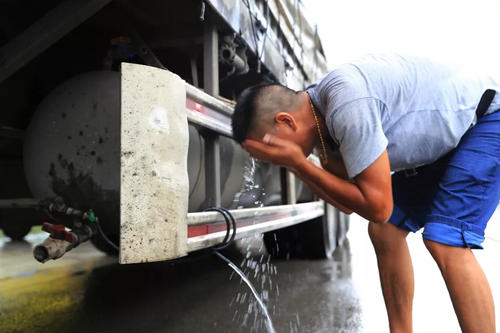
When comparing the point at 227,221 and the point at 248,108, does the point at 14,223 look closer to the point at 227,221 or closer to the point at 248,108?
the point at 227,221

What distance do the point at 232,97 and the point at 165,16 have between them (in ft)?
3.57

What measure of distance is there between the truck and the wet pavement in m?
0.57

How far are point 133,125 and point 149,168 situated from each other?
15cm

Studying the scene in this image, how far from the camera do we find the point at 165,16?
85.6 inches

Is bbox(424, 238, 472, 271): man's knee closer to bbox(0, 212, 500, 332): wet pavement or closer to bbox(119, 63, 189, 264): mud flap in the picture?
bbox(119, 63, 189, 264): mud flap

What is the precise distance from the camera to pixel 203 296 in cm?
304

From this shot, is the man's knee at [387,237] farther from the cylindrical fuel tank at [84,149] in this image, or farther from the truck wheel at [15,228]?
the truck wheel at [15,228]

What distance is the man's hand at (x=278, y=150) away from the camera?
52.9 inches

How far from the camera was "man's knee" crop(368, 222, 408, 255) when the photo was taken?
5.87 ft

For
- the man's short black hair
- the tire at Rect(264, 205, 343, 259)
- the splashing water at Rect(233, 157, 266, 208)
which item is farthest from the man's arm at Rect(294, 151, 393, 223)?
the tire at Rect(264, 205, 343, 259)

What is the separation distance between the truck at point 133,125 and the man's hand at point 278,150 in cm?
28

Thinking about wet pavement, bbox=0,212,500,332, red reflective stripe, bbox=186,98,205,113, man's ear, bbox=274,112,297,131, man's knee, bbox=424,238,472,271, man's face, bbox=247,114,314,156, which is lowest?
wet pavement, bbox=0,212,500,332

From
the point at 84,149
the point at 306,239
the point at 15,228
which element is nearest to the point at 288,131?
the point at 84,149

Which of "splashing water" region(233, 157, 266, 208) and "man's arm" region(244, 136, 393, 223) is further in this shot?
"splashing water" region(233, 157, 266, 208)
